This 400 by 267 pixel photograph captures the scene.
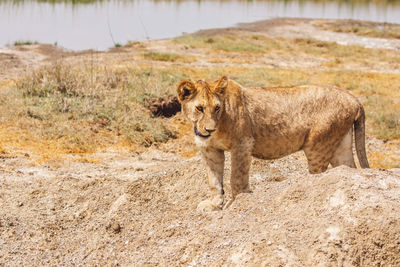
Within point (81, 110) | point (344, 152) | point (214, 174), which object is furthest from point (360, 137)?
point (81, 110)

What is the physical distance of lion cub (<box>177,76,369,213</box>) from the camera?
6.38 metres

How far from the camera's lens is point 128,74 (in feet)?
53.6

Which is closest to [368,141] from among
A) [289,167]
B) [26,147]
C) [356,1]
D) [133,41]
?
[289,167]

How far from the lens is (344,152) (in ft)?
22.8

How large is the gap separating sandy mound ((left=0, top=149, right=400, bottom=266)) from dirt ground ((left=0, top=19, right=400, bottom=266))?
0.01m

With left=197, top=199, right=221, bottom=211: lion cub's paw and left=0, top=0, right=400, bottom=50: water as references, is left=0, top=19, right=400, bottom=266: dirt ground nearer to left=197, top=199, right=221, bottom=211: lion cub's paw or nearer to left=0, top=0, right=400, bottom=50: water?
left=197, top=199, right=221, bottom=211: lion cub's paw

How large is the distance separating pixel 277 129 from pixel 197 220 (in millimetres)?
1589

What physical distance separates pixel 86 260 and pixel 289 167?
15.1 feet

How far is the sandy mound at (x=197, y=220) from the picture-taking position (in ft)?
15.0

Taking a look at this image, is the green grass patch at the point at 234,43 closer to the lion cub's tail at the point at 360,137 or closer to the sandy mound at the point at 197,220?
the sandy mound at the point at 197,220

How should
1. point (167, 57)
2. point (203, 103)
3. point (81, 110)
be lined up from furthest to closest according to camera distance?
point (167, 57) → point (81, 110) → point (203, 103)

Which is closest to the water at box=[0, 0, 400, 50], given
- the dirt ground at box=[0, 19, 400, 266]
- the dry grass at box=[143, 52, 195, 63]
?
the dry grass at box=[143, 52, 195, 63]

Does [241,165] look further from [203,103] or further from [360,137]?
[360,137]

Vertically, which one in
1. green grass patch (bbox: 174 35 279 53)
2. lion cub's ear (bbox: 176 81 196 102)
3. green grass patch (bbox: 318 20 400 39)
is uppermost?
green grass patch (bbox: 318 20 400 39)
